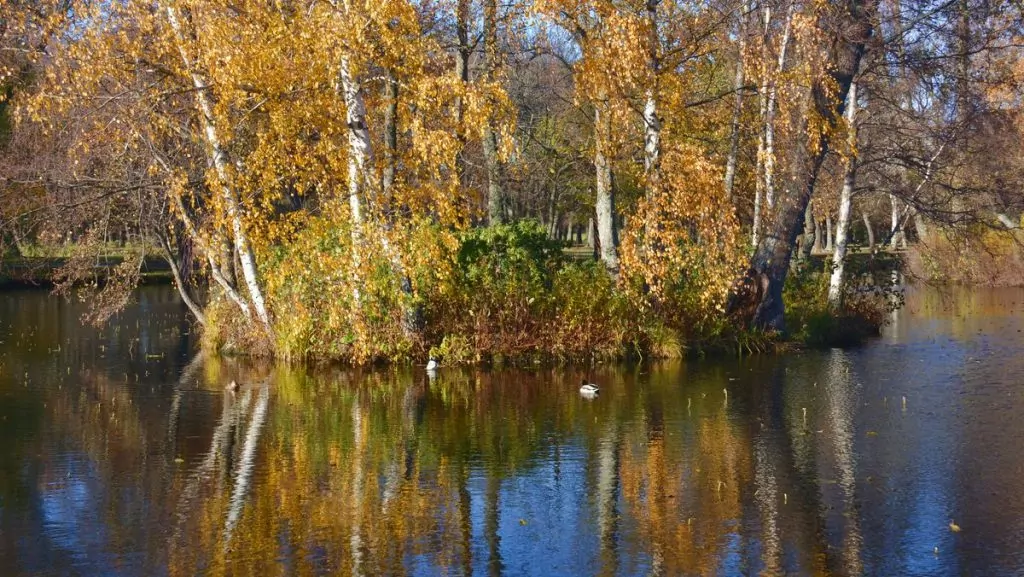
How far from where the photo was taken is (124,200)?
23.8 metres

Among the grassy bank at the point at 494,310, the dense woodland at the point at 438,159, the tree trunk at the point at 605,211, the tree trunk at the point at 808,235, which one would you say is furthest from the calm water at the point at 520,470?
the tree trunk at the point at 808,235

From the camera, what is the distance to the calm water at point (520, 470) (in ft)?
29.6

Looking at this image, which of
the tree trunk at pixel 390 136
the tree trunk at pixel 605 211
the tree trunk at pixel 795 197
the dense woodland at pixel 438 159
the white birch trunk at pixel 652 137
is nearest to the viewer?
the dense woodland at pixel 438 159

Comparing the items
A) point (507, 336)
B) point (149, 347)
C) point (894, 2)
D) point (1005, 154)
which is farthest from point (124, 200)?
point (1005, 154)

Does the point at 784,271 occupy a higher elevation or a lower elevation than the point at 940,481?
higher

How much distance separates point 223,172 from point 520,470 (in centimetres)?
990

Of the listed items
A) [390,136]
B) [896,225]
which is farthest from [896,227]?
[390,136]

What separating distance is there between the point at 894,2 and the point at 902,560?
55.0ft

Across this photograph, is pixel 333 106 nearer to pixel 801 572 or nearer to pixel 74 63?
pixel 74 63

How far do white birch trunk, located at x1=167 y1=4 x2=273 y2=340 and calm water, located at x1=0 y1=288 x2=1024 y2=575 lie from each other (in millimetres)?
1794

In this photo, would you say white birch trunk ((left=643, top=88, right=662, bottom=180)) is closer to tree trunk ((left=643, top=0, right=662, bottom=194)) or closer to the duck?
tree trunk ((left=643, top=0, right=662, bottom=194))

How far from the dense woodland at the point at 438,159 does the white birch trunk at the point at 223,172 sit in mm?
75

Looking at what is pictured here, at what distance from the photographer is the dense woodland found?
18.9 m

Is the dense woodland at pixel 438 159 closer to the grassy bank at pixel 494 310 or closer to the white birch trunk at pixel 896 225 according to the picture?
the grassy bank at pixel 494 310
